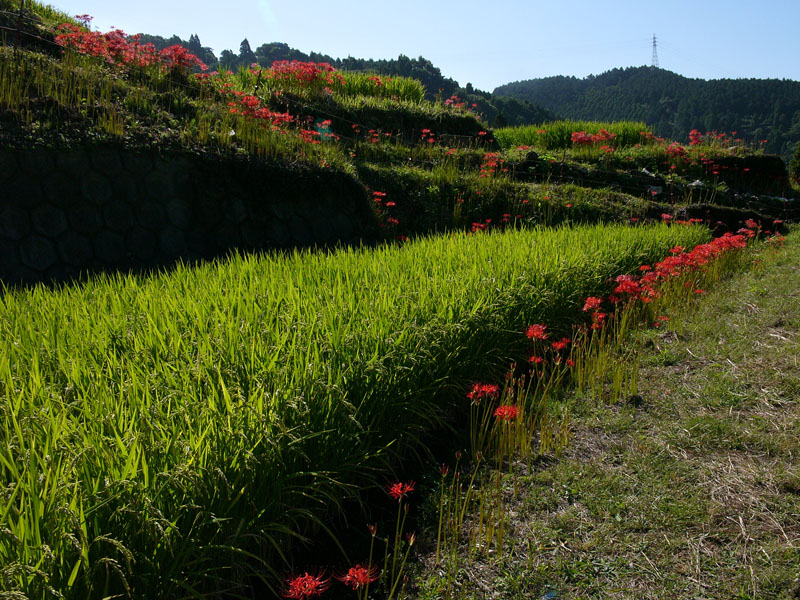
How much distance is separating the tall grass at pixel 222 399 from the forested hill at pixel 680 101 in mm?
42212

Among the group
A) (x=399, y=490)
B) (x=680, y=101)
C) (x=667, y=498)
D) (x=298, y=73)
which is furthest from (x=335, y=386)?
(x=680, y=101)

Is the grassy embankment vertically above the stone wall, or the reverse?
the stone wall

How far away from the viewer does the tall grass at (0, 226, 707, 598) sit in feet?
5.57

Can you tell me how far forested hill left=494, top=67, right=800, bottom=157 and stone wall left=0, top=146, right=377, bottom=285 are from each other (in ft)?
130

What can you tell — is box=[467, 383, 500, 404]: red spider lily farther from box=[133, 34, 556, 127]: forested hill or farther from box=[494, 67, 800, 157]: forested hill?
box=[494, 67, 800, 157]: forested hill

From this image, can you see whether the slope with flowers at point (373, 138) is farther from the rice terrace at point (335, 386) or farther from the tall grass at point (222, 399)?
the tall grass at point (222, 399)

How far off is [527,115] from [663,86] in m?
48.6

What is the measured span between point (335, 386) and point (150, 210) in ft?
17.1

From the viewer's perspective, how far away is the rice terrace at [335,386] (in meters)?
1.94

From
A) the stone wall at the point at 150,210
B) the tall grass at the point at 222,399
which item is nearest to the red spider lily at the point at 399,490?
the tall grass at the point at 222,399

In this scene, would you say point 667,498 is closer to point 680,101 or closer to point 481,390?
point 481,390

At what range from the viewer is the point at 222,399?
2.46 m

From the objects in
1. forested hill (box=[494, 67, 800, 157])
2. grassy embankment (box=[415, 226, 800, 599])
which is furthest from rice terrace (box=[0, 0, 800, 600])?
forested hill (box=[494, 67, 800, 157])

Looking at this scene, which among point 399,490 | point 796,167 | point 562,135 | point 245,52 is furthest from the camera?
point 245,52
